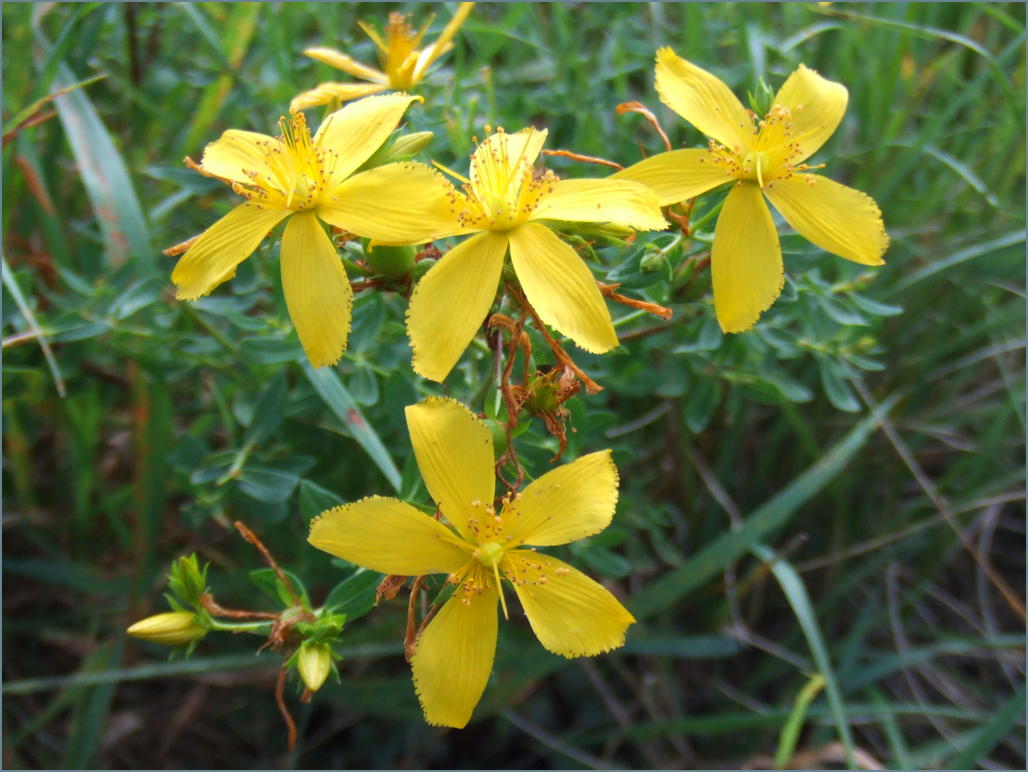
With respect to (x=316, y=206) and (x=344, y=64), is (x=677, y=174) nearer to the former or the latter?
(x=316, y=206)

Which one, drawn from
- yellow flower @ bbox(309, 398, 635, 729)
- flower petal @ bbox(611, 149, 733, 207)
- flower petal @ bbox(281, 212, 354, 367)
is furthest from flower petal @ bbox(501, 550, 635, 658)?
flower petal @ bbox(611, 149, 733, 207)

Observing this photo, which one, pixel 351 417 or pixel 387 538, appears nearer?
pixel 387 538

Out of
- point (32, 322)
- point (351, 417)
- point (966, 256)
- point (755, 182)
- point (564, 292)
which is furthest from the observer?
point (966, 256)

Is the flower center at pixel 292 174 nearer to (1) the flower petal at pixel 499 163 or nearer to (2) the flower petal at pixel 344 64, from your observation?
(1) the flower petal at pixel 499 163

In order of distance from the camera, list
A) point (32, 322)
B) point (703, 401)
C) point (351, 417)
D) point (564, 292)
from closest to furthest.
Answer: point (564, 292), point (351, 417), point (32, 322), point (703, 401)

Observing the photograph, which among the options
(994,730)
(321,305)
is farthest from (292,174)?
(994,730)
